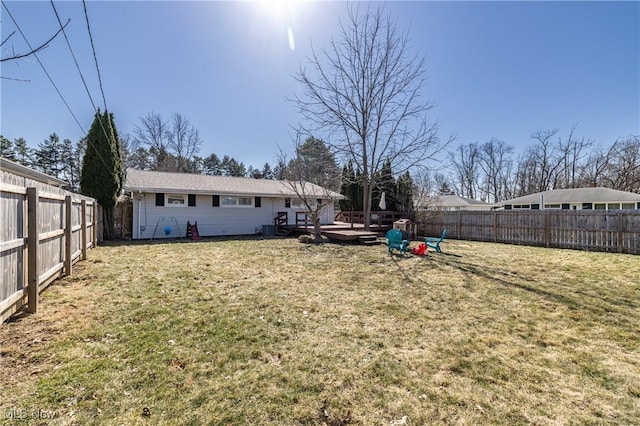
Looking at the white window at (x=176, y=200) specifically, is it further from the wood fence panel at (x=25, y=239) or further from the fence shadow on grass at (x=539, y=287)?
the fence shadow on grass at (x=539, y=287)

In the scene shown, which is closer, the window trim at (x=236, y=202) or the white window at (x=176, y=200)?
the white window at (x=176, y=200)

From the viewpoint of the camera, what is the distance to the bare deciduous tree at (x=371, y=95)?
48.6 ft

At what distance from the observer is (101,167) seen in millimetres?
12406

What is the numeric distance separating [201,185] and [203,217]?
1.76 metres

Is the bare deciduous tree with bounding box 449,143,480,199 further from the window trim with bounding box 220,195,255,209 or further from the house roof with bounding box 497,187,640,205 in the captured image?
the window trim with bounding box 220,195,255,209

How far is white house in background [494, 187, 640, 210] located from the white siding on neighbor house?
21255 millimetres

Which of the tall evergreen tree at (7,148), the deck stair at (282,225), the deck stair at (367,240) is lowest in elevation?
the deck stair at (367,240)

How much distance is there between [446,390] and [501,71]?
16844 mm

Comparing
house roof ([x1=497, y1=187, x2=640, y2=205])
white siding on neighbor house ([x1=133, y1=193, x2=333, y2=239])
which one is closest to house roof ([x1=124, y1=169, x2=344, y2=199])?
white siding on neighbor house ([x1=133, y1=193, x2=333, y2=239])

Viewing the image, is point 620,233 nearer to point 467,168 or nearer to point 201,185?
point 201,185

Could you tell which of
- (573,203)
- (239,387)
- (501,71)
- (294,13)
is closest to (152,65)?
(294,13)

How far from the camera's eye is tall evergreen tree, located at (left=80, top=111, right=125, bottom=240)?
40.4ft

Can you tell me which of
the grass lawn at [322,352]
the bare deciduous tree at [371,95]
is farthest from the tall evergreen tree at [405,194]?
the grass lawn at [322,352]

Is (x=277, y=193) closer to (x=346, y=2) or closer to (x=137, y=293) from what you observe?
(x=346, y=2)
